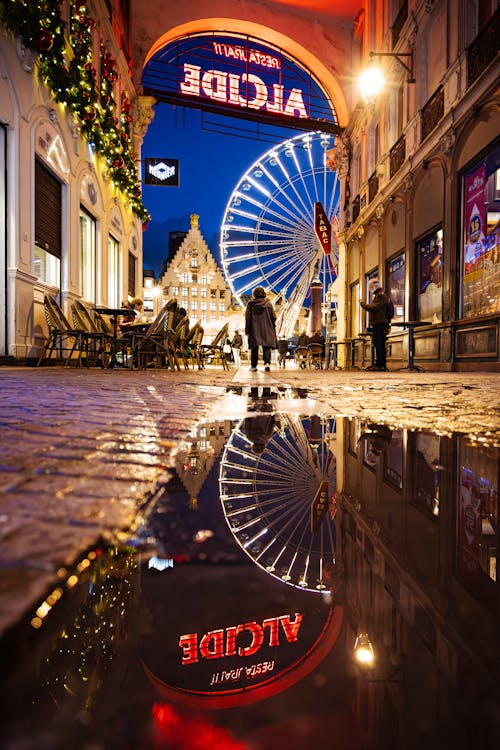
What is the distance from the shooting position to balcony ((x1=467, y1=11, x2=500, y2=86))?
564 centimetres

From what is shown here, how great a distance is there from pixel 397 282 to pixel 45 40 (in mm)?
6692

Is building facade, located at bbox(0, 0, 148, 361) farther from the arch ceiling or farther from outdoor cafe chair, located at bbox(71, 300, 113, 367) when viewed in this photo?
the arch ceiling

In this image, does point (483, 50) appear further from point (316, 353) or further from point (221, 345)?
point (316, 353)

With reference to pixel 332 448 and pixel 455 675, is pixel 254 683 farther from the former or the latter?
pixel 332 448

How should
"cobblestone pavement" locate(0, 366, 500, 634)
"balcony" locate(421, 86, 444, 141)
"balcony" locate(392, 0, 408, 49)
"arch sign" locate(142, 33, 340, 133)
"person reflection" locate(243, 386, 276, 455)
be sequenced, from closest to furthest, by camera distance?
"cobblestone pavement" locate(0, 366, 500, 634), "person reflection" locate(243, 386, 276, 455), "balcony" locate(421, 86, 444, 141), "balcony" locate(392, 0, 408, 49), "arch sign" locate(142, 33, 340, 133)

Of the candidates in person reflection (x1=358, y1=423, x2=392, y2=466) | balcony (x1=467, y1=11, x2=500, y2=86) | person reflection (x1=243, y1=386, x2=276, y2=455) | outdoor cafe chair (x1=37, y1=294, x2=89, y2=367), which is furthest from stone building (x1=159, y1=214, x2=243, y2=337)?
person reflection (x1=358, y1=423, x2=392, y2=466)

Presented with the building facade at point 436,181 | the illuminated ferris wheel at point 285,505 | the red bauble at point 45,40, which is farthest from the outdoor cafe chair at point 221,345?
the illuminated ferris wheel at point 285,505

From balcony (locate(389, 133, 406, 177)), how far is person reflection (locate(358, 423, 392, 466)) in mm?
8973

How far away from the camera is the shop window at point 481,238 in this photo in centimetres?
576

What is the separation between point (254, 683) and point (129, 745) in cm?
5

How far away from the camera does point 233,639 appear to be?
208mm

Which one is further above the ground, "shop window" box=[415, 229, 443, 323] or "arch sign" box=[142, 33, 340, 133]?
"arch sign" box=[142, 33, 340, 133]

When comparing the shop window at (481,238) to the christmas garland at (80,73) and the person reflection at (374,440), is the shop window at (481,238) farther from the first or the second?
the christmas garland at (80,73)

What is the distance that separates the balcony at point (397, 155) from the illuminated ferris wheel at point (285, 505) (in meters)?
9.29
